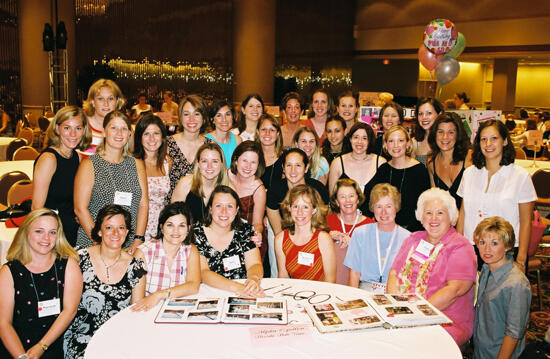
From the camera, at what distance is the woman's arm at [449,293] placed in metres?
2.69

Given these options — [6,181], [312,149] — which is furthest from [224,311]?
[6,181]

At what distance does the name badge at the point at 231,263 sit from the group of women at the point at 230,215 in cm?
1

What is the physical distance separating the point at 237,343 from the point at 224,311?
0.30 meters

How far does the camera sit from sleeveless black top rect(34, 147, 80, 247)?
333cm

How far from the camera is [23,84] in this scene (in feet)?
42.2

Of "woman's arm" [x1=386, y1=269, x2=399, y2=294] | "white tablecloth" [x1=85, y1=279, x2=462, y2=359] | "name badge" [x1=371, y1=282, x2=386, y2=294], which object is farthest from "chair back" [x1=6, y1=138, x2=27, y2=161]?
"woman's arm" [x1=386, y1=269, x2=399, y2=294]

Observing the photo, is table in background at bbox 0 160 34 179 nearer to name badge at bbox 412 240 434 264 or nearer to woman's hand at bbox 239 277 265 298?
woman's hand at bbox 239 277 265 298

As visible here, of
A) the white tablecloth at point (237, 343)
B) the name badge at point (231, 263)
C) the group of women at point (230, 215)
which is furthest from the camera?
the name badge at point (231, 263)

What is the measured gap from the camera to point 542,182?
5680 mm

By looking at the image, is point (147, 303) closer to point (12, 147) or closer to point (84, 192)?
point (84, 192)

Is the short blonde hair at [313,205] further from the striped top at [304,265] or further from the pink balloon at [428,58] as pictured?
the pink balloon at [428,58]

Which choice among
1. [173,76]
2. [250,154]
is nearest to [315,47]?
[173,76]

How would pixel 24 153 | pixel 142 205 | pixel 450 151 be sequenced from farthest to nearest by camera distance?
pixel 24 153
pixel 450 151
pixel 142 205

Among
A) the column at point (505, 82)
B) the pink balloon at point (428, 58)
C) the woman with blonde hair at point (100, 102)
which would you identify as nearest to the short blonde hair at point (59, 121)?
the woman with blonde hair at point (100, 102)
